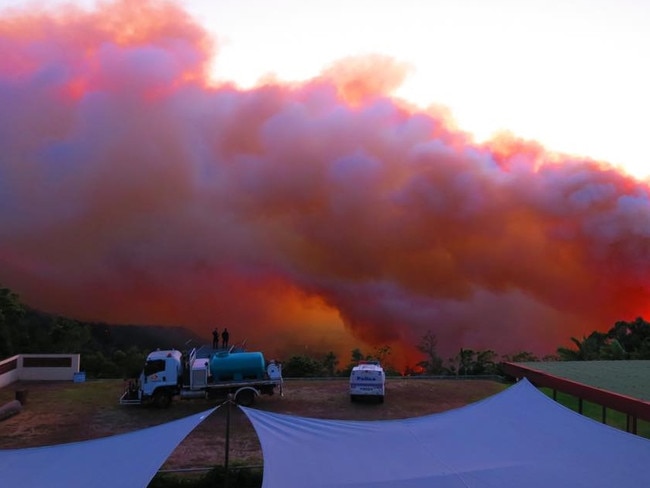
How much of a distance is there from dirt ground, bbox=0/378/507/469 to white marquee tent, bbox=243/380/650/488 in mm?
6566

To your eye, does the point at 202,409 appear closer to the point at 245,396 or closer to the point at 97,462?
the point at 245,396

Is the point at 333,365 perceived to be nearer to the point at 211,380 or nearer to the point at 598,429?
the point at 211,380

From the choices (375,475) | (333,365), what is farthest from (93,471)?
(333,365)

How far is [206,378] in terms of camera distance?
23.7m

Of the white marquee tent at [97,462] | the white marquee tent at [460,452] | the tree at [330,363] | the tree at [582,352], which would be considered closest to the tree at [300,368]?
the tree at [330,363]

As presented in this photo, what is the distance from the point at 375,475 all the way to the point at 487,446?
7.80 ft

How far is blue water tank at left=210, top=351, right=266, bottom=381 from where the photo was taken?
2389 cm

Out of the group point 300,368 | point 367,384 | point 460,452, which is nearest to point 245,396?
point 367,384

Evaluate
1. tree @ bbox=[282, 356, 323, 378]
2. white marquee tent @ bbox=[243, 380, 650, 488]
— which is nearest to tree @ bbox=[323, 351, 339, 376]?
tree @ bbox=[282, 356, 323, 378]

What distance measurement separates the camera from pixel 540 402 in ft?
38.4

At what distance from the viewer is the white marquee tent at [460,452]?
349 inches

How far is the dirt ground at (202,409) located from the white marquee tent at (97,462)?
6.67 meters

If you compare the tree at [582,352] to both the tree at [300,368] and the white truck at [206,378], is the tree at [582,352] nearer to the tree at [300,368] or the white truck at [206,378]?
the tree at [300,368]

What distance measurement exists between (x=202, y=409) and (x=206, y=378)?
1.38 m
